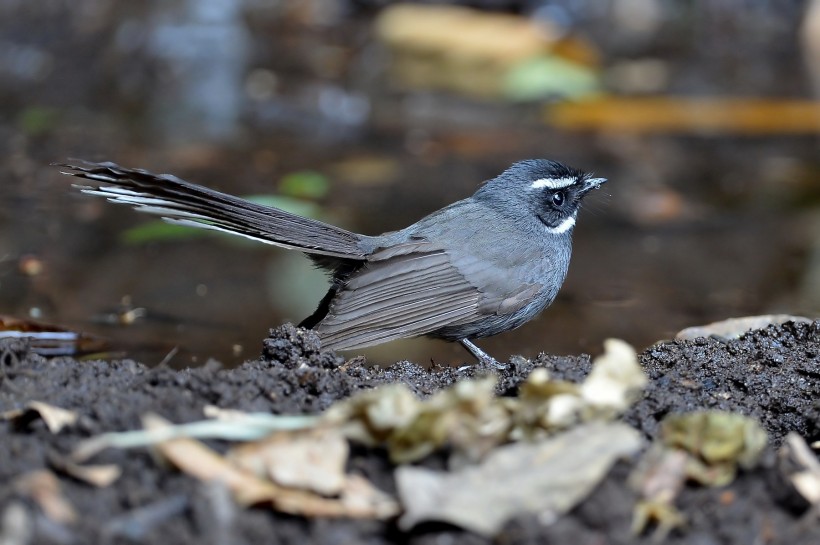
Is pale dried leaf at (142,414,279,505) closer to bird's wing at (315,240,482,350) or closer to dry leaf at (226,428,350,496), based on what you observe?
dry leaf at (226,428,350,496)

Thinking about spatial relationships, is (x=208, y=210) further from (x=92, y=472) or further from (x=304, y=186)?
(x=304, y=186)

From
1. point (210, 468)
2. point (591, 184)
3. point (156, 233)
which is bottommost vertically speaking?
point (156, 233)

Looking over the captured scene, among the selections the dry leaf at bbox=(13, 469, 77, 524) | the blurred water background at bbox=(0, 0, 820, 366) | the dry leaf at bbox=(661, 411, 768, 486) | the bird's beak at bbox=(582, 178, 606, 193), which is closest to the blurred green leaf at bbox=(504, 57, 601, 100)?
the blurred water background at bbox=(0, 0, 820, 366)

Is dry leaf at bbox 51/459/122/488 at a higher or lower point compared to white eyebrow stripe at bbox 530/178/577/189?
higher

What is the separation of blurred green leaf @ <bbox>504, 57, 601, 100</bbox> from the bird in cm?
562

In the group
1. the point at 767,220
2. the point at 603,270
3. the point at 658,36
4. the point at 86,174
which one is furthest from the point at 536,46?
the point at 86,174

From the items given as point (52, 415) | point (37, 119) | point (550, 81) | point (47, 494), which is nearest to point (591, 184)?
point (52, 415)

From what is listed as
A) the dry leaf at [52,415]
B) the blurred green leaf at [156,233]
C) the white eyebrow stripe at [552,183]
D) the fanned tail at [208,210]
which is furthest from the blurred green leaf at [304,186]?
the dry leaf at [52,415]

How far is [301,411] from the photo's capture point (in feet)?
9.38

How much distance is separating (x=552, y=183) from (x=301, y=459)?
3163mm

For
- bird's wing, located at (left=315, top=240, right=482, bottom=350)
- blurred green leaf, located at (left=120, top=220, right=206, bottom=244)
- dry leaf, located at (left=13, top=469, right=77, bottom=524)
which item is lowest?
blurred green leaf, located at (left=120, top=220, right=206, bottom=244)

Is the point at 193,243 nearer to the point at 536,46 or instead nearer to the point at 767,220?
the point at 767,220

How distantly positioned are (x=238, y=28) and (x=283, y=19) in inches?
57.3

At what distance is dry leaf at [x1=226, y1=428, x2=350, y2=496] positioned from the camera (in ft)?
7.91
